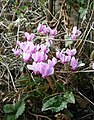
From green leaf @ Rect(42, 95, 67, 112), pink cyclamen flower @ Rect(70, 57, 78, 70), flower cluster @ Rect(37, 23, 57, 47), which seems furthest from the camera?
flower cluster @ Rect(37, 23, 57, 47)

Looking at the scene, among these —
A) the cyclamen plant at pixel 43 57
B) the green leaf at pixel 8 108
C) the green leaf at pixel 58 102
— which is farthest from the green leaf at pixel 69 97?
the green leaf at pixel 8 108

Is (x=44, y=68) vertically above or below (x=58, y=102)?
above

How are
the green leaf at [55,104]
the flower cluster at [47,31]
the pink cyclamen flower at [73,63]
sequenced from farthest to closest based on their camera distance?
the flower cluster at [47,31], the pink cyclamen flower at [73,63], the green leaf at [55,104]

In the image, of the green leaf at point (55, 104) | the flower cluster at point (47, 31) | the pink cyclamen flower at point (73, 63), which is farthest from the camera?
the flower cluster at point (47, 31)

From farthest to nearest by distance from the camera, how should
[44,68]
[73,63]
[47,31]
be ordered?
[47,31], [73,63], [44,68]

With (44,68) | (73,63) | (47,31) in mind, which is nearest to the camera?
(44,68)

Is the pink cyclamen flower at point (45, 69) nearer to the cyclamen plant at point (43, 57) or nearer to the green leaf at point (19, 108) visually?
the cyclamen plant at point (43, 57)

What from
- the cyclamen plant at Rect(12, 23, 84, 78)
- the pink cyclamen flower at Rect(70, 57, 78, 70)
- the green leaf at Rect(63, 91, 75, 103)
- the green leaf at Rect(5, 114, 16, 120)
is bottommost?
the green leaf at Rect(5, 114, 16, 120)

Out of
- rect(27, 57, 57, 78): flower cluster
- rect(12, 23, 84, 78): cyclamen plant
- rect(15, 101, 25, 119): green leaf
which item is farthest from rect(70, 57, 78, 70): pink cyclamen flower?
rect(15, 101, 25, 119): green leaf

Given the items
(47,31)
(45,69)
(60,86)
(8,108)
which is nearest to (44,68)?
(45,69)

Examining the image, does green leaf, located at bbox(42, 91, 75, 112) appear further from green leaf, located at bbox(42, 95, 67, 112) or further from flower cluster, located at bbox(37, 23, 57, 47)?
flower cluster, located at bbox(37, 23, 57, 47)

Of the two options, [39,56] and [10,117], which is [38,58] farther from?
[10,117]
